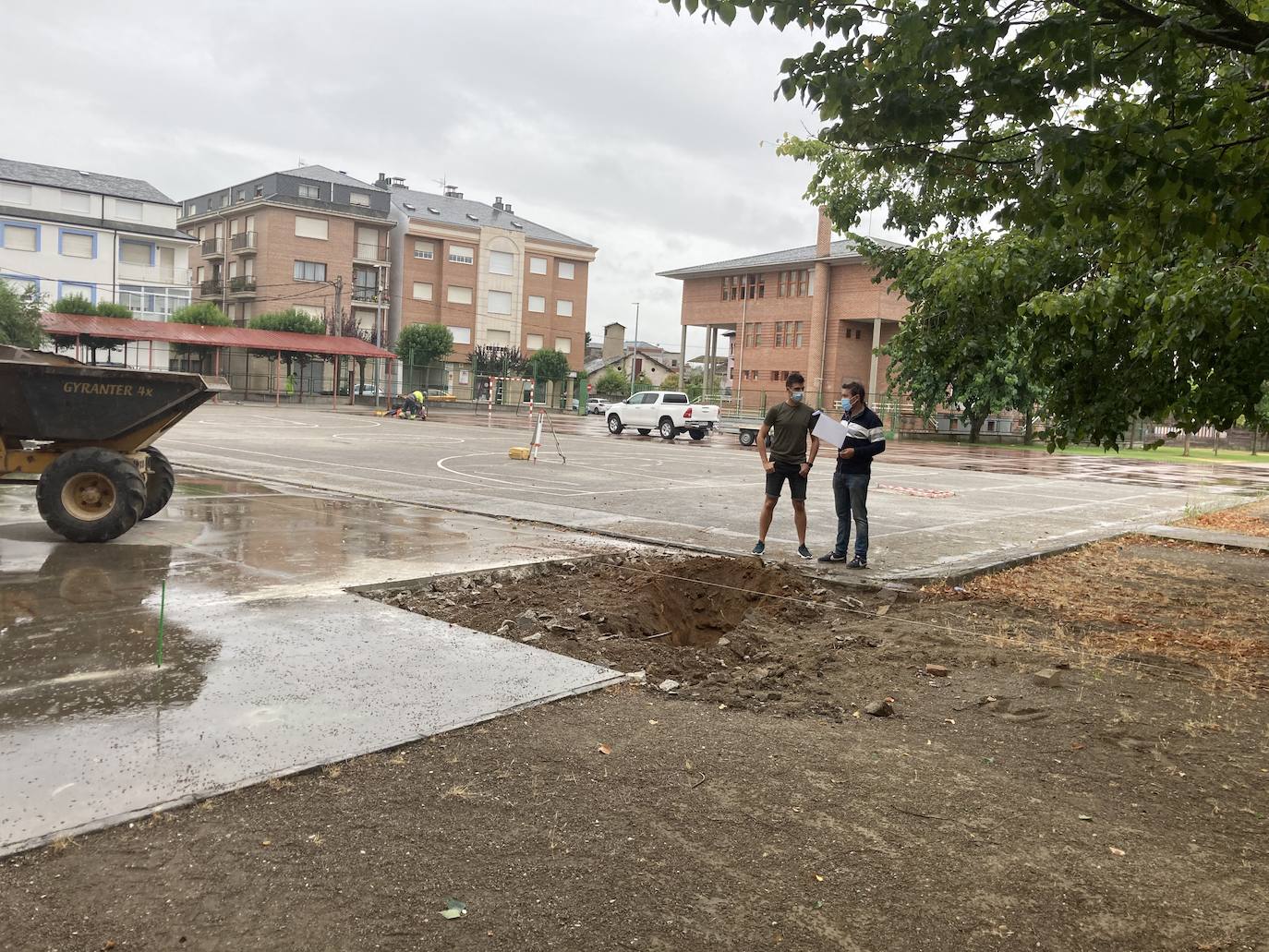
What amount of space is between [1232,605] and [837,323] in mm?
50133

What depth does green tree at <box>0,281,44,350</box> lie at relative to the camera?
135 ft

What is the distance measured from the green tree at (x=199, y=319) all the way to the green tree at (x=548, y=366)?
2157 cm

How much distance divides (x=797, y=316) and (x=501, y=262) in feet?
83.0

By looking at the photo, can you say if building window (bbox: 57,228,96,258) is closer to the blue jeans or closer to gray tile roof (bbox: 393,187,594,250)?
gray tile roof (bbox: 393,187,594,250)

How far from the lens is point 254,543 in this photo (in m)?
9.43

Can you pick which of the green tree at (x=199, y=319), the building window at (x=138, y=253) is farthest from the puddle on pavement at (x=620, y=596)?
the building window at (x=138, y=253)

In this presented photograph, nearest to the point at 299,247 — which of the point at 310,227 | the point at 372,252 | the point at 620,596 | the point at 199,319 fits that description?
the point at 310,227

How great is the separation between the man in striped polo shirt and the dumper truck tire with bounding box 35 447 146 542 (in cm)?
681

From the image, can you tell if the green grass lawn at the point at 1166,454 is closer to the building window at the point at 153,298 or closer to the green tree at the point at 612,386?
the green tree at the point at 612,386

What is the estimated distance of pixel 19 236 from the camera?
2172 inches

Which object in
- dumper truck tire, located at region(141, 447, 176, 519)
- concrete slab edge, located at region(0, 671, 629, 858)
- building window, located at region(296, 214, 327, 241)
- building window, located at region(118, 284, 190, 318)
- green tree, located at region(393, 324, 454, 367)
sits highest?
building window, located at region(296, 214, 327, 241)

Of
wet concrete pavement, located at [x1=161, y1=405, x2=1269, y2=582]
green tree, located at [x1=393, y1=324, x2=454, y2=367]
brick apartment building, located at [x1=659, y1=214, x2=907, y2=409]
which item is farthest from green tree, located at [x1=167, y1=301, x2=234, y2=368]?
brick apartment building, located at [x1=659, y1=214, x2=907, y2=409]

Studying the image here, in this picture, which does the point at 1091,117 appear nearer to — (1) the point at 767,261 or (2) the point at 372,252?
(1) the point at 767,261

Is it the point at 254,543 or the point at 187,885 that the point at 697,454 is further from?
the point at 187,885
